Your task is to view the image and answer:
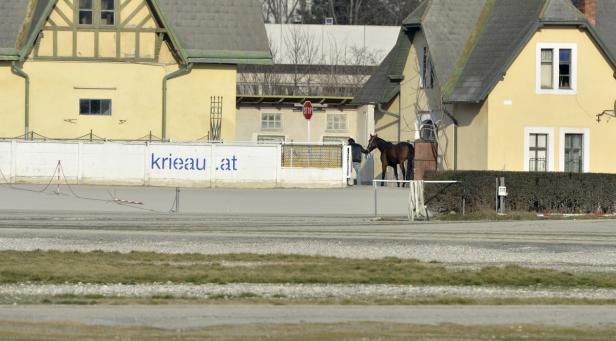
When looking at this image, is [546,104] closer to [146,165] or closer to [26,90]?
[146,165]

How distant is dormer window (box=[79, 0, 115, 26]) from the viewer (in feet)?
169

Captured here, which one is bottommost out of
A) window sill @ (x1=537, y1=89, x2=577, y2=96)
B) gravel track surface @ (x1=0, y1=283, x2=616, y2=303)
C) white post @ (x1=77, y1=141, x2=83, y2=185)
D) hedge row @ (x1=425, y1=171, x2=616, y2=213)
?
gravel track surface @ (x1=0, y1=283, x2=616, y2=303)

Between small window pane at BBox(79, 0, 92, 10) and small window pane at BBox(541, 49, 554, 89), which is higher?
small window pane at BBox(79, 0, 92, 10)

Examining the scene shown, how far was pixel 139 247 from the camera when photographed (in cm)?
2770

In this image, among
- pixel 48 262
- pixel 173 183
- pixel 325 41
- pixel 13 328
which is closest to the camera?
pixel 13 328

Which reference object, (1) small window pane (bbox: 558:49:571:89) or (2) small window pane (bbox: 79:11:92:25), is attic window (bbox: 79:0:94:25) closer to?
(2) small window pane (bbox: 79:11:92:25)

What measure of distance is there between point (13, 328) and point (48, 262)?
749 cm

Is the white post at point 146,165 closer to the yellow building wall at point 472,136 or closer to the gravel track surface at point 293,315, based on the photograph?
the yellow building wall at point 472,136

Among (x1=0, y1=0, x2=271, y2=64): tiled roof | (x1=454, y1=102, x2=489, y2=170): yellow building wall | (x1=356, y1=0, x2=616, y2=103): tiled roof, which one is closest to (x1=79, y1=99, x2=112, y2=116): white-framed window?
(x1=0, y1=0, x2=271, y2=64): tiled roof

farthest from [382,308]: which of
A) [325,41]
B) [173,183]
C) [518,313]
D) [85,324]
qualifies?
[325,41]

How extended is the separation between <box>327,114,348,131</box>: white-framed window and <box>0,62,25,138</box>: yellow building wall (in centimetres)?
2317

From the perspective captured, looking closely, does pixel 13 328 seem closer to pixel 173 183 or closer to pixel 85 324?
pixel 85 324

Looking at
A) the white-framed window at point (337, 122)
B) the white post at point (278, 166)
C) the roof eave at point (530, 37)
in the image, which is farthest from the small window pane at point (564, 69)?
the white-framed window at point (337, 122)

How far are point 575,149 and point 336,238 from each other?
21240 millimetres
